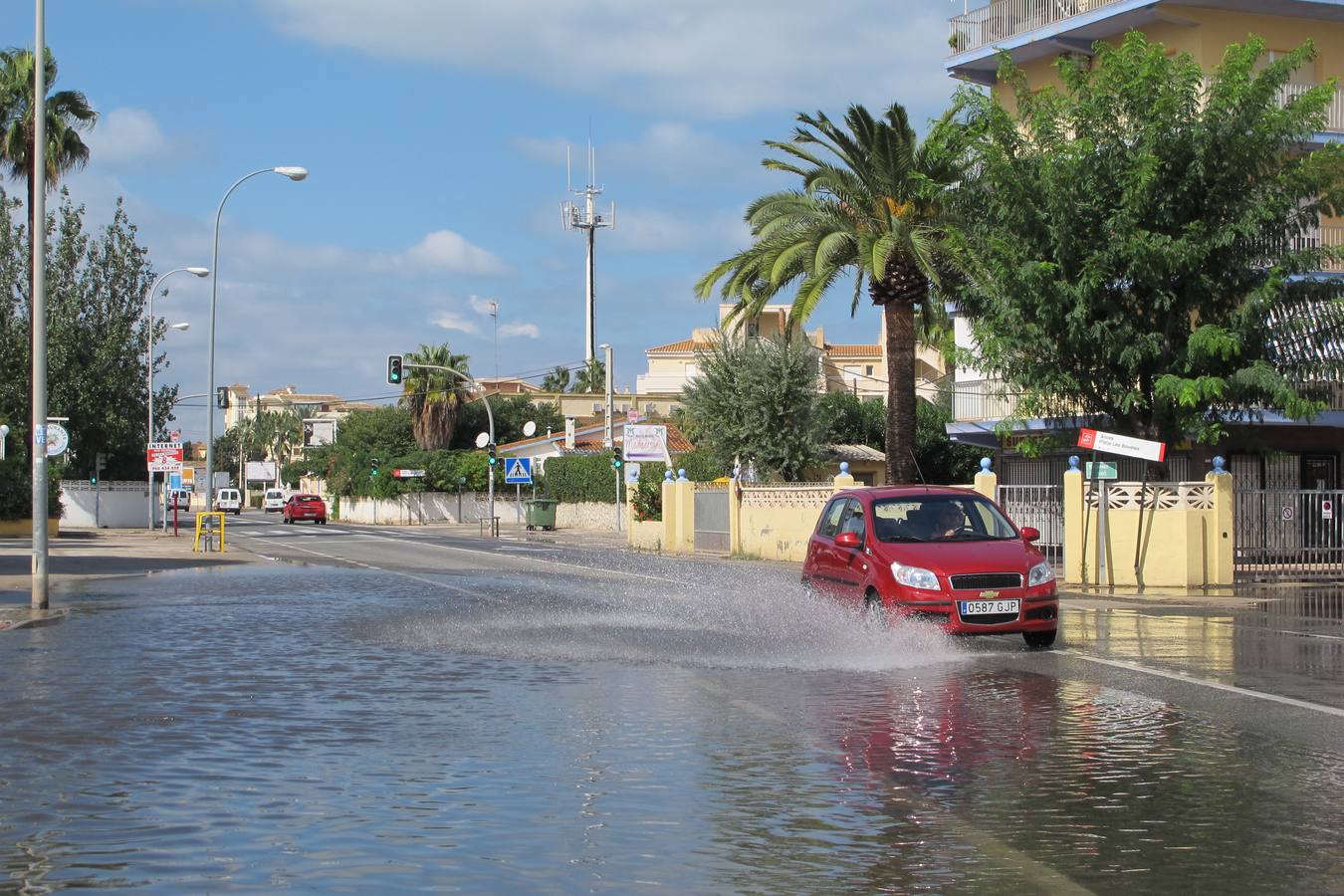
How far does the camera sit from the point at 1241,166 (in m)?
27.9

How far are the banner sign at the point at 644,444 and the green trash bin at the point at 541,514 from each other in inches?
624

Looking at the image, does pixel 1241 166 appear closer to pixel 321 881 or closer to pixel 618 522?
pixel 321 881

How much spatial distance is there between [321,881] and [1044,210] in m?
23.7

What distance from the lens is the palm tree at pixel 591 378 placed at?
12086 cm

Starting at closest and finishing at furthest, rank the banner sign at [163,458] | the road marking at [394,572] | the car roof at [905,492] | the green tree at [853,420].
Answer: the car roof at [905,492], the road marking at [394,572], the banner sign at [163,458], the green tree at [853,420]

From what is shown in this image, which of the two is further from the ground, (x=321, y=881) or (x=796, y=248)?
(x=796, y=248)

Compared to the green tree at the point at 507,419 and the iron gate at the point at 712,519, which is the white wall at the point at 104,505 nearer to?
the green tree at the point at 507,419

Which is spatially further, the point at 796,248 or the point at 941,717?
the point at 796,248

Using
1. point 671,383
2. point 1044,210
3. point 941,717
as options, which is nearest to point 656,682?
point 941,717

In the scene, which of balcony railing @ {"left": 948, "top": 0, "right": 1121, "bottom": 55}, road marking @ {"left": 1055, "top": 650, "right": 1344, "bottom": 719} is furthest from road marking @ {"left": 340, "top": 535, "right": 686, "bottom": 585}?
balcony railing @ {"left": 948, "top": 0, "right": 1121, "bottom": 55}

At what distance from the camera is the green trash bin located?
71.9 metres

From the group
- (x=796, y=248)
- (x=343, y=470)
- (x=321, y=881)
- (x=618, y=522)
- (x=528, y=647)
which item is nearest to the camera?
(x=321, y=881)

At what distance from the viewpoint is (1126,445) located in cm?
2580

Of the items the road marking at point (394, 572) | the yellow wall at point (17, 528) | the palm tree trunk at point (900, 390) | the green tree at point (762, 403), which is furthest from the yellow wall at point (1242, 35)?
the yellow wall at point (17, 528)
